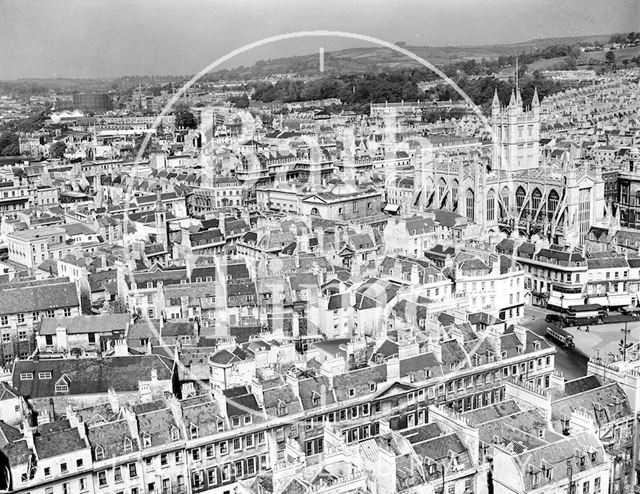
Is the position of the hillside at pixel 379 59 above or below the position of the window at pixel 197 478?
above

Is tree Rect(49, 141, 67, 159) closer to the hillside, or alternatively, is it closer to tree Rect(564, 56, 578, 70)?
the hillside

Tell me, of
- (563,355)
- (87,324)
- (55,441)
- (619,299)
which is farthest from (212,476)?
(619,299)

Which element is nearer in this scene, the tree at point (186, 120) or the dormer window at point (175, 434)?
the dormer window at point (175, 434)

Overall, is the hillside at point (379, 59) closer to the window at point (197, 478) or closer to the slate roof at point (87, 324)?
the slate roof at point (87, 324)

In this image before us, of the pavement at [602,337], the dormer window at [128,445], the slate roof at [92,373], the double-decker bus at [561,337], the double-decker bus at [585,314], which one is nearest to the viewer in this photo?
the dormer window at [128,445]

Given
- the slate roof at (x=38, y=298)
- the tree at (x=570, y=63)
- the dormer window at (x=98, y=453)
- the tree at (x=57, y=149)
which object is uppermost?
the tree at (x=570, y=63)

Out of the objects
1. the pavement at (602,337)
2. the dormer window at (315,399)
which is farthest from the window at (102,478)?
the pavement at (602,337)
